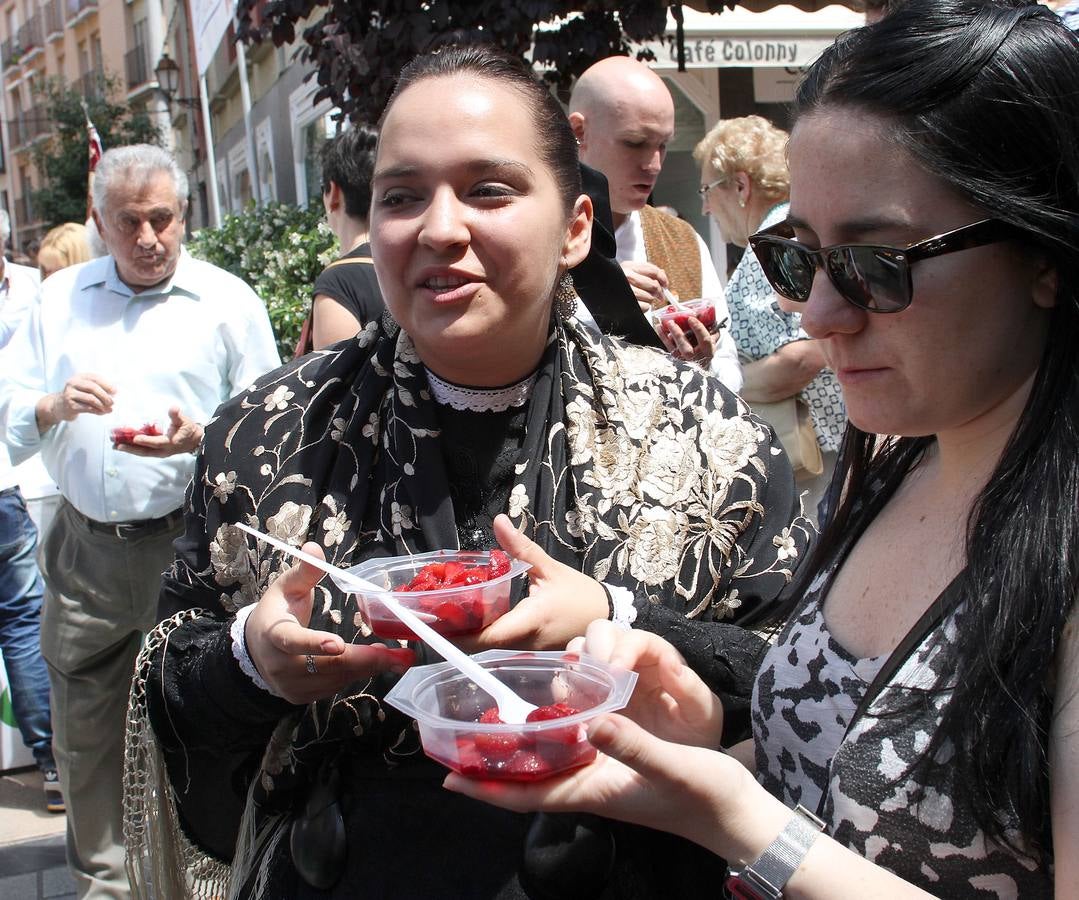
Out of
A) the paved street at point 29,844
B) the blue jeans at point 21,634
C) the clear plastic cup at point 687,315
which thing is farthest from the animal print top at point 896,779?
the blue jeans at point 21,634

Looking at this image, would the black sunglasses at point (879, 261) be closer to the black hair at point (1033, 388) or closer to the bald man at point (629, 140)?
the black hair at point (1033, 388)

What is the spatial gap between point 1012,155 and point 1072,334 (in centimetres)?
21

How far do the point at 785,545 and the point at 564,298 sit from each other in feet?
2.14

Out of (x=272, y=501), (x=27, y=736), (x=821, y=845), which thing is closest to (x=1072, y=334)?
(x=821, y=845)

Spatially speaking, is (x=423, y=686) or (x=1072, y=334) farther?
(x=423, y=686)

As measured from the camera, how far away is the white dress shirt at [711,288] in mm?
3857

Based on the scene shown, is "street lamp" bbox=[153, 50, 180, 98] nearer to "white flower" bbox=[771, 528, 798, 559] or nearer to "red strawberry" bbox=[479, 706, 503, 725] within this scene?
"white flower" bbox=[771, 528, 798, 559]

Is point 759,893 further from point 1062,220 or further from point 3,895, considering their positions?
point 3,895

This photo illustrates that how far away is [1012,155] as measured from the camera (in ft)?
4.15

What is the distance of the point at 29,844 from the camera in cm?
457

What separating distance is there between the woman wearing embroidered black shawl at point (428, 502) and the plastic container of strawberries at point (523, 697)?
0.63 feet

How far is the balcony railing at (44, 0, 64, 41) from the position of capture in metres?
43.6

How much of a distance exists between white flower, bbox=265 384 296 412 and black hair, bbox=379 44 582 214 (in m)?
0.53

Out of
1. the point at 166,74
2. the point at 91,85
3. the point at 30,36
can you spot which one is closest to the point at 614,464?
the point at 166,74
